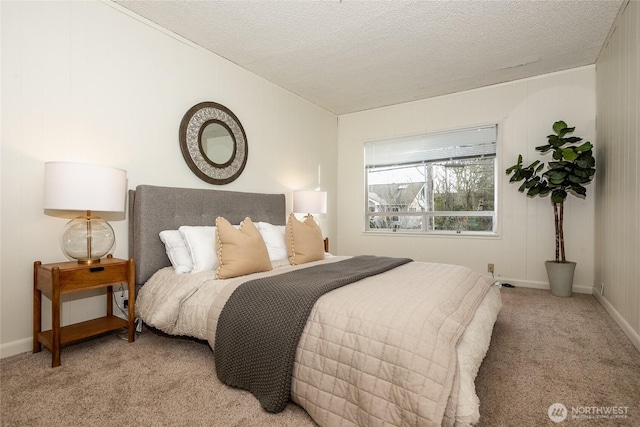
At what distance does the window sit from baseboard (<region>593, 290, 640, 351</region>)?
1.42 m

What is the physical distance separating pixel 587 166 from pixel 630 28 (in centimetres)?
128

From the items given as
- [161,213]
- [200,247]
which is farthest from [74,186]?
[200,247]

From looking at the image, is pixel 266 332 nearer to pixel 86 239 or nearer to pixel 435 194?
pixel 86 239

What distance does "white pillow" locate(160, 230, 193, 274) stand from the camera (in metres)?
2.59

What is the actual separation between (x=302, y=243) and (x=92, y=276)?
160cm

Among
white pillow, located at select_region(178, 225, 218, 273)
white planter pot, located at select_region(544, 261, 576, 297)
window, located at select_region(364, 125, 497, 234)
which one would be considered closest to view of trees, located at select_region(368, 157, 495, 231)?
window, located at select_region(364, 125, 497, 234)

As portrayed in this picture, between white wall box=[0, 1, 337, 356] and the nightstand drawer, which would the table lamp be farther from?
white wall box=[0, 1, 337, 356]

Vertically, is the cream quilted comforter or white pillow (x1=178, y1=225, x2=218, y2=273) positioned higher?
white pillow (x1=178, y1=225, x2=218, y2=273)

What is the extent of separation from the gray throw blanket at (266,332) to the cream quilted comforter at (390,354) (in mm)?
58

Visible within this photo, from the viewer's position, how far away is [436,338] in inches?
54.8

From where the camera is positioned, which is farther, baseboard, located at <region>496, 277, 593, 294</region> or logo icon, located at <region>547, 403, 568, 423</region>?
baseboard, located at <region>496, 277, 593, 294</region>

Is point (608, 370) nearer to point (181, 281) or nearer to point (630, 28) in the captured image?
point (630, 28)

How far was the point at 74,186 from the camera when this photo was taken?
2.09m

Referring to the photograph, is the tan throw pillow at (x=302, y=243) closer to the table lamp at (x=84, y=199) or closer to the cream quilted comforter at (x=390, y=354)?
the cream quilted comforter at (x=390, y=354)
